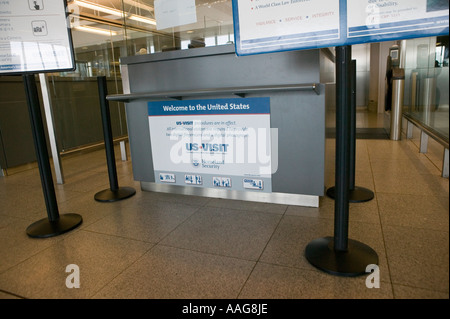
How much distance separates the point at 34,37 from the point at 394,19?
6.51ft

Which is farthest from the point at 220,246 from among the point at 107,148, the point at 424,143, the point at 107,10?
the point at 107,10

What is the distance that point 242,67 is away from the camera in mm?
2311

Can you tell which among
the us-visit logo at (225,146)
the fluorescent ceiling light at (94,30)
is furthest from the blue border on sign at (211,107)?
the fluorescent ceiling light at (94,30)

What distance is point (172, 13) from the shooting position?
3.99 metres

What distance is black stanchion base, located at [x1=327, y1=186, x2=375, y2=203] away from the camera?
2409mm

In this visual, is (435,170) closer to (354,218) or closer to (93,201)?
(354,218)

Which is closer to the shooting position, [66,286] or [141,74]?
[66,286]

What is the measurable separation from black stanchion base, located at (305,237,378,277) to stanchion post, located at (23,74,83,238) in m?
1.58

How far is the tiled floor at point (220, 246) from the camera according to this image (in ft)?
4.59

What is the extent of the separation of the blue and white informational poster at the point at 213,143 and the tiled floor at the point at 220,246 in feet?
0.64

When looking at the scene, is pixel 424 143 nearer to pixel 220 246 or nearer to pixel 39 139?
pixel 220 246

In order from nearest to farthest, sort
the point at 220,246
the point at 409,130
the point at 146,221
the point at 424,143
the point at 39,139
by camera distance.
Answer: the point at 220,246
the point at 39,139
the point at 146,221
the point at 424,143
the point at 409,130
